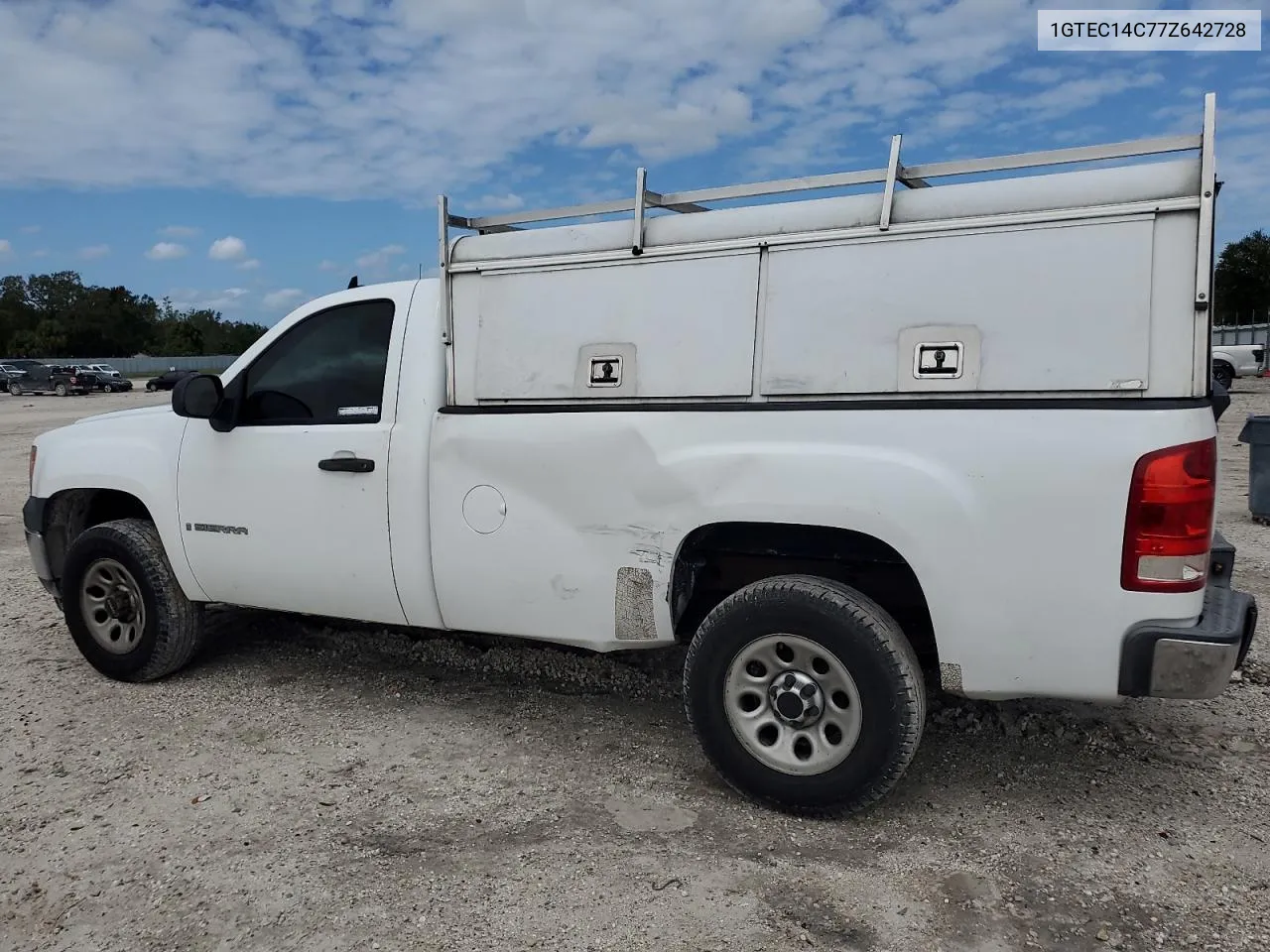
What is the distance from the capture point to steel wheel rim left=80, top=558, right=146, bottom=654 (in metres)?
4.99

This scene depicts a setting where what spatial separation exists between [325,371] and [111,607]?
1739 mm

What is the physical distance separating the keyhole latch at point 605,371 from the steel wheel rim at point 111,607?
2.74 meters

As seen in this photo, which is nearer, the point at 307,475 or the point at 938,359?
the point at 938,359

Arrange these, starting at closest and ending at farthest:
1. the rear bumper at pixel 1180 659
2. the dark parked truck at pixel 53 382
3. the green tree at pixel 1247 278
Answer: the rear bumper at pixel 1180 659 → the dark parked truck at pixel 53 382 → the green tree at pixel 1247 278

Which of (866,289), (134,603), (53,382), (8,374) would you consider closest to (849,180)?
(866,289)

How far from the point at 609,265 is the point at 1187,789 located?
2.92m

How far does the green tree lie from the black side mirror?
192 feet

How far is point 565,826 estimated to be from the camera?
3488 mm

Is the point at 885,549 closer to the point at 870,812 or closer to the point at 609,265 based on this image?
the point at 870,812

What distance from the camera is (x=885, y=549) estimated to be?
349 centimetres

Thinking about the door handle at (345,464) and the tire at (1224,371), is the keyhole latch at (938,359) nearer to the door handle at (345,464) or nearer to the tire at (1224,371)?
the door handle at (345,464)

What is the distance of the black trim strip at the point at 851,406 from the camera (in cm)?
298

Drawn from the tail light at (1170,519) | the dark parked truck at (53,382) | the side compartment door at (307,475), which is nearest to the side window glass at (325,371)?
the side compartment door at (307,475)

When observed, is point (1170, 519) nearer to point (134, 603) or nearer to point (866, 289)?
point (866, 289)
